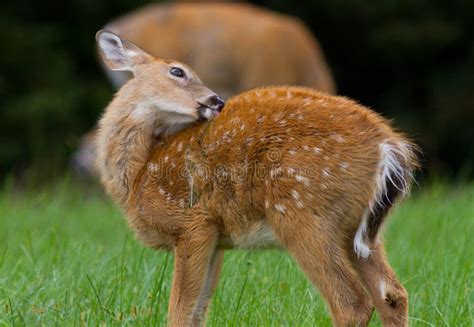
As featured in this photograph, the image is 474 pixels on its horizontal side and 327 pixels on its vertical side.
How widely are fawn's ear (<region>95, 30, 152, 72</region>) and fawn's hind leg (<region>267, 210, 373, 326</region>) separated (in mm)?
1460

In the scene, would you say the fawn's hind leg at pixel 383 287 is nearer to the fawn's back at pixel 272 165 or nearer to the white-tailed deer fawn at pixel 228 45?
the fawn's back at pixel 272 165

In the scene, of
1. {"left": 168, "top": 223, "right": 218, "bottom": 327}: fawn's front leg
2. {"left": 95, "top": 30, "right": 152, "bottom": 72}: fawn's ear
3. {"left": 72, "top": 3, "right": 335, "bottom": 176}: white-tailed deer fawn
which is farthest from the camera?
{"left": 72, "top": 3, "right": 335, "bottom": 176}: white-tailed deer fawn

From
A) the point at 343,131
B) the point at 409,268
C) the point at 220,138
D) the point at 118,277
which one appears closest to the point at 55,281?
the point at 118,277

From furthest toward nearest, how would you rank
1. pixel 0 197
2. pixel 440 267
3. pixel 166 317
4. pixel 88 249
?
1. pixel 0 197
2. pixel 88 249
3. pixel 440 267
4. pixel 166 317

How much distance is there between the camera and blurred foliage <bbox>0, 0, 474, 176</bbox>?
1479 centimetres

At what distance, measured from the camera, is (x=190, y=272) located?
15.0 ft

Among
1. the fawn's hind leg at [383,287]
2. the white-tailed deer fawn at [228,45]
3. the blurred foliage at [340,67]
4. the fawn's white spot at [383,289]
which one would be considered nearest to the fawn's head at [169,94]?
the fawn's hind leg at [383,287]

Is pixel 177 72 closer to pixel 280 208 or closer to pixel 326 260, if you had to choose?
pixel 280 208

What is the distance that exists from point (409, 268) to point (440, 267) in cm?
31

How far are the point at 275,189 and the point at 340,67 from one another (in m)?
12.5

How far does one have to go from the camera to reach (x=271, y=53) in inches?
545

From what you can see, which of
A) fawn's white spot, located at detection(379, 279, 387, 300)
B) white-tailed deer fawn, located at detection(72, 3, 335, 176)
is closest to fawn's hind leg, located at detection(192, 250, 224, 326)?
fawn's white spot, located at detection(379, 279, 387, 300)

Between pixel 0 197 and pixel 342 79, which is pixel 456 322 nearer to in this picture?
pixel 0 197

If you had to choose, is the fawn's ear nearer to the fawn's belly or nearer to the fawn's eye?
the fawn's eye
